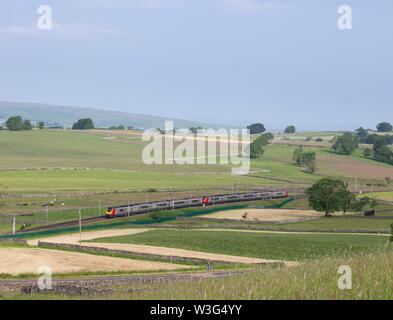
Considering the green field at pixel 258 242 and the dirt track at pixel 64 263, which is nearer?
the dirt track at pixel 64 263

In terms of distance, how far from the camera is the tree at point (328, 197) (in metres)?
82.4

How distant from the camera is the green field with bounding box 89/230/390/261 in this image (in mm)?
49812

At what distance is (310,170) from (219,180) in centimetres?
3890

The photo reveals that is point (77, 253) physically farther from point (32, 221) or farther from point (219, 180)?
point (219, 180)

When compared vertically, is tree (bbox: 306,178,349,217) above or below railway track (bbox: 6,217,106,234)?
above

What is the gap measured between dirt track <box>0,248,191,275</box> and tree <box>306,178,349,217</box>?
43457 mm

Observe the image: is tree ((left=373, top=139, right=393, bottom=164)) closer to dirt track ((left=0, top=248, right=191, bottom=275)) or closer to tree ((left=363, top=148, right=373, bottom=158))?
tree ((left=363, top=148, right=373, bottom=158))

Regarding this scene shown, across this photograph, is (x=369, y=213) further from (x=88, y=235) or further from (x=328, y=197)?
(x=88, y=235)

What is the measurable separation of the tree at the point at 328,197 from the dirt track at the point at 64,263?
143 feet

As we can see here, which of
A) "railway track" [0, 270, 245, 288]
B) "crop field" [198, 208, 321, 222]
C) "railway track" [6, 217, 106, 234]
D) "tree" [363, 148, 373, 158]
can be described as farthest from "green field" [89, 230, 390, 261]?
"tree" [363, 148, 373, 158]

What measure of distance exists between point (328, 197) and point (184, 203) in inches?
833

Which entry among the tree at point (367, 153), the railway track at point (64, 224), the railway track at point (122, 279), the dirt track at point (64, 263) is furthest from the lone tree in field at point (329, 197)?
the tree at point (367, 153)

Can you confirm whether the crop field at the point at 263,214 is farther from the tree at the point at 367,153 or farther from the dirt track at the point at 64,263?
the tree at the point at 367,153
